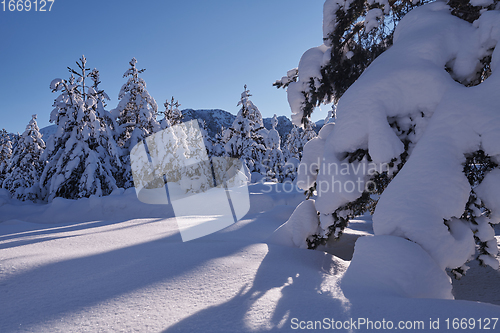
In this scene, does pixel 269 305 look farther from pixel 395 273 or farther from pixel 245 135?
pixel 245 135

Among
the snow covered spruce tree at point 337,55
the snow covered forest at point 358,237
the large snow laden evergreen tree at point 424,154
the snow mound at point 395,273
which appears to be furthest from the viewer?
the snow covered spruce tree at point 337,55

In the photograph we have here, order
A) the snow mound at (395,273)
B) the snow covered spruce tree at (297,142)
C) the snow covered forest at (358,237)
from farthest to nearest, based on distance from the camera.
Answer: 1. the snow covered spruce tree at (297,142)
2. the snow mound at (395,273)
3. the snow covered forest at (358,237)

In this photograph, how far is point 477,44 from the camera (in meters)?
3.09

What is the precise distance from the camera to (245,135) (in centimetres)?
1958

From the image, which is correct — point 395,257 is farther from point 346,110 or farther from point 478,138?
point 346,110

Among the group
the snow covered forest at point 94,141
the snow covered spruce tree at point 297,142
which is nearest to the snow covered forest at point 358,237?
the snow covered forest at point 94,141

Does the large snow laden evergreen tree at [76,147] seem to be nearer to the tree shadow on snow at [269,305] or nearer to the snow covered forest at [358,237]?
the snow covered forest at [358,237]

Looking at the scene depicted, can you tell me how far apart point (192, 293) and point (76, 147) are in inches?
→ 560

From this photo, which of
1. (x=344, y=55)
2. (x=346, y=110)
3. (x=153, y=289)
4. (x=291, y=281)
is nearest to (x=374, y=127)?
(x=346, y=110)

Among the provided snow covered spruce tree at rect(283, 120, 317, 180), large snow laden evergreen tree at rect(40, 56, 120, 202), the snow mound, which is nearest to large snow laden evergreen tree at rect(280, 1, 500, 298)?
the snow mound

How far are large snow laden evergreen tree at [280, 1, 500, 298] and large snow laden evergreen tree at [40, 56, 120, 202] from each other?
13017 millimetres

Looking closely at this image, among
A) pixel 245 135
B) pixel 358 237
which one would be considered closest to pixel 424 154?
pixel 358 237

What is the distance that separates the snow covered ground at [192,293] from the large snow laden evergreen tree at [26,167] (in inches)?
545

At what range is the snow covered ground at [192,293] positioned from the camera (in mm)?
1659
